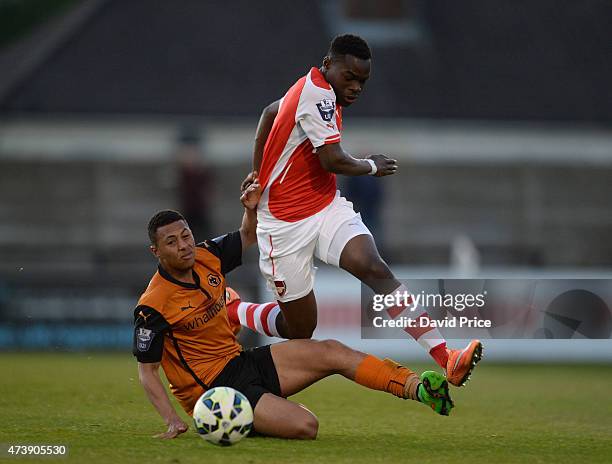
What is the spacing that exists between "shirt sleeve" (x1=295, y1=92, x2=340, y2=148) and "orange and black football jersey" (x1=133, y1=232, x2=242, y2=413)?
1.02m

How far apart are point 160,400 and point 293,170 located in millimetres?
1831

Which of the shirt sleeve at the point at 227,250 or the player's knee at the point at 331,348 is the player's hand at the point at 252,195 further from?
the player's knee at the point at 331,348

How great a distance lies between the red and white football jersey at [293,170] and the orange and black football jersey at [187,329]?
2.14ft

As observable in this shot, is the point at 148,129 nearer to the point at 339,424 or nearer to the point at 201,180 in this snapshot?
the point at 201,180

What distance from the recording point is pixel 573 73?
25281 mm

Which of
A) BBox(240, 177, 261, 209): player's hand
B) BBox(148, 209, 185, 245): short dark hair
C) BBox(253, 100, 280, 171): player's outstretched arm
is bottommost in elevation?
BBox(148, 209, 185, 245): short dark hair

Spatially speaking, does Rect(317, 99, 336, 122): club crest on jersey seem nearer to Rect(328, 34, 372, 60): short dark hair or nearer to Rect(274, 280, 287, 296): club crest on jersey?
Rect(328, 34, 372, 60): short dark hair

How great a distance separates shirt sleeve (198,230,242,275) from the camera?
7917mm

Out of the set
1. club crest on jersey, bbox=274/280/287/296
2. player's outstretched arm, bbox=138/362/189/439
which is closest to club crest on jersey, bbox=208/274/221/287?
club crest on jersey, bbox=274/280/287/296

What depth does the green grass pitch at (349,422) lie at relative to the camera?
686cm

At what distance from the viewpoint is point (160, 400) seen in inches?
283

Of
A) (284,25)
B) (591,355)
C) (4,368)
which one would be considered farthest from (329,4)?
(4,368)

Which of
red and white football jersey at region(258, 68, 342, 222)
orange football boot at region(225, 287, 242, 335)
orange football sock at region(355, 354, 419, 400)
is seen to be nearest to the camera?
orange football sock at region(355, 354, 419, 400)

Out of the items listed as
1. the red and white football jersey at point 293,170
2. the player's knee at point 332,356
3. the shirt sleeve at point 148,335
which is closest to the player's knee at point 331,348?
the player's knee at point 332,356
